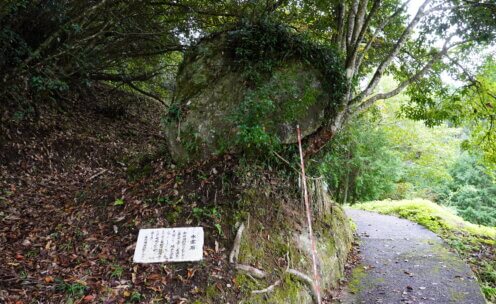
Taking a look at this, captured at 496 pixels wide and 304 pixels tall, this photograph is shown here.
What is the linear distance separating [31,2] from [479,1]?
23.5 ft

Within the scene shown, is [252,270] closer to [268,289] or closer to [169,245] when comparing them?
[268,289]

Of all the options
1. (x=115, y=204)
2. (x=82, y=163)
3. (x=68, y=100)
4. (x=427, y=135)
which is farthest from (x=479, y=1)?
(x=427, y=135)

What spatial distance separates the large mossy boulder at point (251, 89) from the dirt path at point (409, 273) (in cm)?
266

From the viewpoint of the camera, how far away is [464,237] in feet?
26.9

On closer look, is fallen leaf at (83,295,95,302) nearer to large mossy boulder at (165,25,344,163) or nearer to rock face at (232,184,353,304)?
rock face at (232,184,353,304)

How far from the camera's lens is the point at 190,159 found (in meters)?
5.03

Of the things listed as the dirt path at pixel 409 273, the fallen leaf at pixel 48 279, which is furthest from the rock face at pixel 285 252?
the fallen leaf at pixel 48 279

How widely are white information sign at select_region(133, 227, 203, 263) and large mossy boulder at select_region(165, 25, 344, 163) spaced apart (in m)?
1.28

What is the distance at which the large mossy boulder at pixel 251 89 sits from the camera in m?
4.96

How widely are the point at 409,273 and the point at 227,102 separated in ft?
13.9

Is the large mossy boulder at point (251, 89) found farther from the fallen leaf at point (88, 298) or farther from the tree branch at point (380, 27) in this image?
the fallen leaf at point (88, 298)

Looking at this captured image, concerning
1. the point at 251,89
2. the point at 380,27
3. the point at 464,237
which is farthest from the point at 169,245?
the point at 464,237

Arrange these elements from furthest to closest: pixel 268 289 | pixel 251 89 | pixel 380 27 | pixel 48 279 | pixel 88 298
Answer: pixel 380 27
pixel 251 89
pixel 268 289
pixel 48 279
pixel 88 298

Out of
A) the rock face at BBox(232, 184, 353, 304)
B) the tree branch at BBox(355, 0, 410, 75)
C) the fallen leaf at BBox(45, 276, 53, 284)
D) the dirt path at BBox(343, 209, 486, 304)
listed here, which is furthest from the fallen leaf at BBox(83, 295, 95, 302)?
the tree branch at BBox(355, 0, 410, 75)
